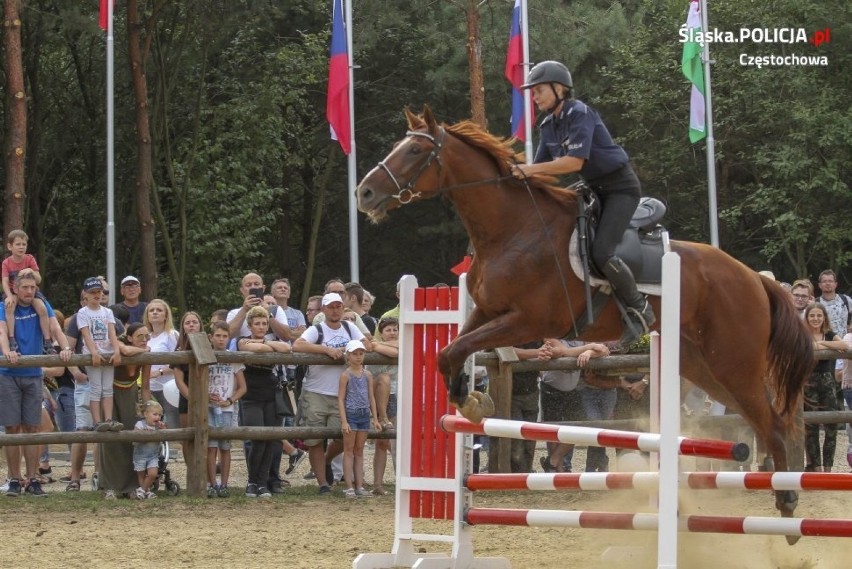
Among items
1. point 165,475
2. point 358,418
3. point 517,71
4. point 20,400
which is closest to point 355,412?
point 358,418

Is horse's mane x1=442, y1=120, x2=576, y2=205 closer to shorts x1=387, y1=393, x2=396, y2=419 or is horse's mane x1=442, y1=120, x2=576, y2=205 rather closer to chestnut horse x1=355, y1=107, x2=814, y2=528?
chestnut horse x1=355, y1=107, x2=814, y2=528

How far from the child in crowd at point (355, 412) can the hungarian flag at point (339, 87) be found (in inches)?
400

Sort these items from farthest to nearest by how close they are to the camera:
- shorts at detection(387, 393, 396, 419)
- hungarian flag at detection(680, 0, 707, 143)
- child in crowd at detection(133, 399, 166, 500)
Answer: hungarian flag at detection(680, 0, 707, 143)
shorts at detection(387, 393, 396, 419)
child in crowd at detection(133, 399, 166, 500)

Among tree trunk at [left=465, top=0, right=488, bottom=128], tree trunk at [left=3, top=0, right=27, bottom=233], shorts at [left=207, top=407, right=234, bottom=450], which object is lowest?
shorts at [left=207, top=407, right=234, bottom=450]

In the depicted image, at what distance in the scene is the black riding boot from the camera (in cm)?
675

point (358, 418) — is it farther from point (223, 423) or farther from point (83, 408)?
point (83, 408)

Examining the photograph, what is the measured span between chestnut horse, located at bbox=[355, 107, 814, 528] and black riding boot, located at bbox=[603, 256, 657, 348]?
0.13m

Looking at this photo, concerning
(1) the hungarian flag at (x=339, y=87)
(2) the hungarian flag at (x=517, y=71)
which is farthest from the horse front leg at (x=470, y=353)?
(2) the hungarian flag at (x=517, y=71)

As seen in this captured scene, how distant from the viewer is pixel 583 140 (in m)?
6.64

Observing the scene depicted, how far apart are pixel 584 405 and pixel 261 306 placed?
3.24 metres

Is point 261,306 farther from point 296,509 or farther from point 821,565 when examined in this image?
point 821,565

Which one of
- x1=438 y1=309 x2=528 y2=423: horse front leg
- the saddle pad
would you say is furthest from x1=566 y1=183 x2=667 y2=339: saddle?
x1=438 y1=309 x2=528 y2=423: horse front leg

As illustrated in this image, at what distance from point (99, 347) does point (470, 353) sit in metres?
5.21

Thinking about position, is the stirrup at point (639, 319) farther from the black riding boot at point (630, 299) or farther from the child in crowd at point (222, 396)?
the child in crowd at point (222, 396)
